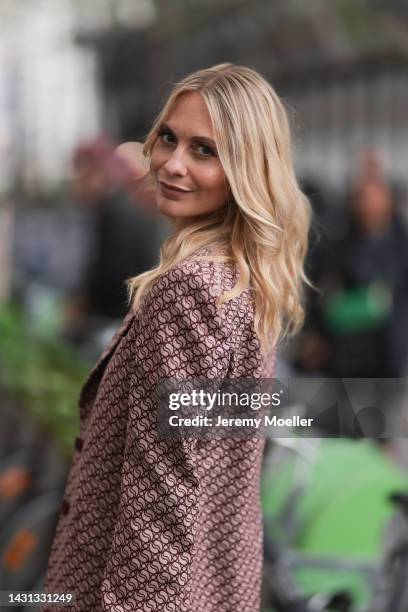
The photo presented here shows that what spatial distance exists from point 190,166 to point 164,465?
1.62 feet

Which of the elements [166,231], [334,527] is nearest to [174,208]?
[334,527]

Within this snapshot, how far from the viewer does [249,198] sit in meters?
1.61

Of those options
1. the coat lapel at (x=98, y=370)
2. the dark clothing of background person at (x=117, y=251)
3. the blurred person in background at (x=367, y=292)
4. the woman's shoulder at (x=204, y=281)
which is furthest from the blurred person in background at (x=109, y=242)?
the woman's shoulder at (x=204, y=281)

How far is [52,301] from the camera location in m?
5.48

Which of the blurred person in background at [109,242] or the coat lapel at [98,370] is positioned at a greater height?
the blurred person in background at [109,242]

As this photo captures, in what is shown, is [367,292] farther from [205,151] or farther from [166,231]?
[205,151]

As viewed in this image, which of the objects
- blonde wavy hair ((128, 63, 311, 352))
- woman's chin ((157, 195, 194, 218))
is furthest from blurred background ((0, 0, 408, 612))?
woman's chin ((157, 195, 194, 218))

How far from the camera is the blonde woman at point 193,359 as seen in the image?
1.54 meters

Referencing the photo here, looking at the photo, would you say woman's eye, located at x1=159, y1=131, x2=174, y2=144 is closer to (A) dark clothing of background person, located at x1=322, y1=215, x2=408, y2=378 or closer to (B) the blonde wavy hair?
(B) the blonde wavy hair

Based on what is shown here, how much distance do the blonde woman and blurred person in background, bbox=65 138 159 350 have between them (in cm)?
246

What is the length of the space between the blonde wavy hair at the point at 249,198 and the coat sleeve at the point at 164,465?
0.06 meters

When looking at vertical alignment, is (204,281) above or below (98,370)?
above

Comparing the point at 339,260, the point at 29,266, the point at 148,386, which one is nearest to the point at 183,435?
the point at 148,386

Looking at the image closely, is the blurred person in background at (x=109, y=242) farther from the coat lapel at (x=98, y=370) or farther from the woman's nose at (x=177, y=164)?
the woman's nose at (x=177, y=164)
